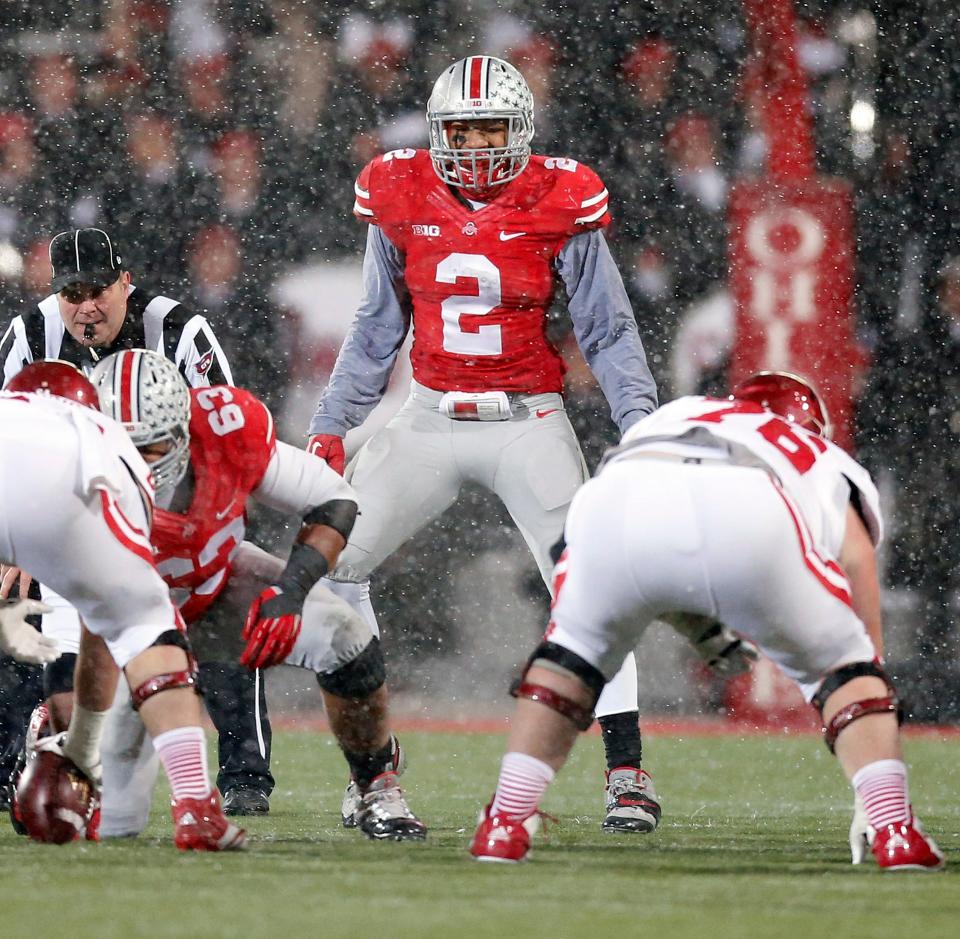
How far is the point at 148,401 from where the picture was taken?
10.6 feet

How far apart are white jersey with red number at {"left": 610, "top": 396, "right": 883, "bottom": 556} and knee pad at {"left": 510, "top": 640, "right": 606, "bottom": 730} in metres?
0.31

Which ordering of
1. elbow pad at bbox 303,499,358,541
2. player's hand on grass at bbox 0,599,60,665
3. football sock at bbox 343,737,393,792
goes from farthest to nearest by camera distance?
football sock at bbox 343,737,393,792 < elbow pad at bbox 303,499,358,541 < player's hand on grass at bbox 0,599,60,665

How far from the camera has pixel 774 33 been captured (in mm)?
7090

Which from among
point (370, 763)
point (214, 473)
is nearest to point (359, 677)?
point (370, 763)

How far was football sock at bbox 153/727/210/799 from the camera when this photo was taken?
296 centimetres

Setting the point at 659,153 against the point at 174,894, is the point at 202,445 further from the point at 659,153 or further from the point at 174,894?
the point at 659,153

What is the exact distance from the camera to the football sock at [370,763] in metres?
3.57

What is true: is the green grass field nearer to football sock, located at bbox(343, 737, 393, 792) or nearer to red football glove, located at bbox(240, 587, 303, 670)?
football sock, located at bbox(343, 737, 393, 792)

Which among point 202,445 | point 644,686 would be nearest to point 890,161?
point 644,686

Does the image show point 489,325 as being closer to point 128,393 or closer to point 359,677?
point 359,677

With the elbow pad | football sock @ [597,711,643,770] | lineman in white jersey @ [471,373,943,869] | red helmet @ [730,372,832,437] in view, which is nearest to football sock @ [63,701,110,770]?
the elbow pad

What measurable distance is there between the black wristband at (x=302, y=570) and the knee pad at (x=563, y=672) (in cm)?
53

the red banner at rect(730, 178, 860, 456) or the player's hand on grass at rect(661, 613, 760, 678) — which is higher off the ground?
the player's hand on grass at rect(661, 613, 760, 678)

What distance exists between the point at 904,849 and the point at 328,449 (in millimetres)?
→ 1824
